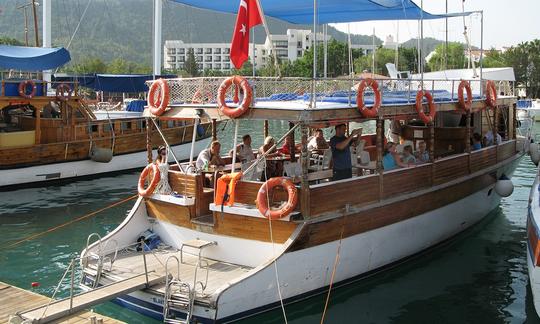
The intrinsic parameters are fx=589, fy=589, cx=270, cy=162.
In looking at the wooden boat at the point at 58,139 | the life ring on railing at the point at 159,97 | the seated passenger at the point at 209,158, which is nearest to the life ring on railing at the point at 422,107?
the seated passenger at the point at 209,158

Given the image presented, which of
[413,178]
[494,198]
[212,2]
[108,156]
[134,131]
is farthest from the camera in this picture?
[134,131]

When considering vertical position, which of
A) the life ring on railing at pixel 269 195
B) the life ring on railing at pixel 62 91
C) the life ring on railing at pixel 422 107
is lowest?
the life ring on railing at pixel 269 195

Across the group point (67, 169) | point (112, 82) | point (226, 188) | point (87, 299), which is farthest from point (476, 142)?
point (112, 82)

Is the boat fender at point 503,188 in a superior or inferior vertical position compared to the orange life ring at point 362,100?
inferior

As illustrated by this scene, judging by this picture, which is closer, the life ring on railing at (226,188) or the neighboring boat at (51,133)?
the life ring on railing at (226,188)

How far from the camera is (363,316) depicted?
35.8ft

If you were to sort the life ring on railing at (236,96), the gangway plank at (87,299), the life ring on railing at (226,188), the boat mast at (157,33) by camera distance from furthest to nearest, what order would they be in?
the boat mast at (157,33) < the life ring on railing at (226,188) < the life ring on railing at (236,96) < the gangway plank at (87,299)

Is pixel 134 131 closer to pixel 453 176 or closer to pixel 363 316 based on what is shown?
pixel 453 176

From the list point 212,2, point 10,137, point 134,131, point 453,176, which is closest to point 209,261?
point 453,176

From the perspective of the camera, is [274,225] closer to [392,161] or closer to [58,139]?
[392,161]

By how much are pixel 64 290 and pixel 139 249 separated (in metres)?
1.77

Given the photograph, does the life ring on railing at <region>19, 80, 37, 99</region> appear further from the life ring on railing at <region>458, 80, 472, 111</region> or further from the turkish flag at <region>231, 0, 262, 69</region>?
the life ring on railing at <region>458, 80, 472, 111</region>

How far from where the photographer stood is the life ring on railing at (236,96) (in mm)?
10430

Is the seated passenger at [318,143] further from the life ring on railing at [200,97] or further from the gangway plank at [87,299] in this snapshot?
the gangway plank at [87,299]
